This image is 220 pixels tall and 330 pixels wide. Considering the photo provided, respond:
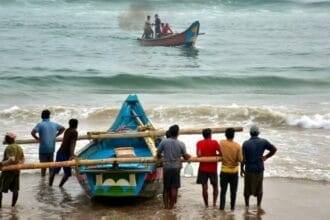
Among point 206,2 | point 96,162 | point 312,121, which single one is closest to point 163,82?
point 312,121

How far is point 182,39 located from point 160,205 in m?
26.8

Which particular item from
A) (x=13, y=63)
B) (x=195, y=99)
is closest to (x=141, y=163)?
(x=195, y=99)

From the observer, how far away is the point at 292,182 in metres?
11.4

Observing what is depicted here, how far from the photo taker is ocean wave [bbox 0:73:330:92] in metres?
27.3

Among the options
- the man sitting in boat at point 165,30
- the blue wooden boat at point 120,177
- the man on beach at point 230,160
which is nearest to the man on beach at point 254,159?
the man on beach at point 230,160

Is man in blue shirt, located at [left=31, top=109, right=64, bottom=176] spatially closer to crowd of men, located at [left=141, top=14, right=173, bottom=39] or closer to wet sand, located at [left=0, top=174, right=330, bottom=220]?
wet sand, located at [left=0, top=174, right=330, bottom=220]

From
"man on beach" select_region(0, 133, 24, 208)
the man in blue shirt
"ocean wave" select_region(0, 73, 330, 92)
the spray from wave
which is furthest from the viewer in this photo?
the spray from wave

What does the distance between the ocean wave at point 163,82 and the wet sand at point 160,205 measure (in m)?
16.2

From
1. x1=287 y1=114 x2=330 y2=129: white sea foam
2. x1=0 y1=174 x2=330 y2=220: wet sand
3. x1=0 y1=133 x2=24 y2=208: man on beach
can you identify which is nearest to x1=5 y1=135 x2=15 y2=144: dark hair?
x1=0 y1=133 x2=24 y2=208: man on beach

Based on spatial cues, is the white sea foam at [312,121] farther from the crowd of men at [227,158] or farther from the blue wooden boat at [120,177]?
the crowd of men at [227,158]

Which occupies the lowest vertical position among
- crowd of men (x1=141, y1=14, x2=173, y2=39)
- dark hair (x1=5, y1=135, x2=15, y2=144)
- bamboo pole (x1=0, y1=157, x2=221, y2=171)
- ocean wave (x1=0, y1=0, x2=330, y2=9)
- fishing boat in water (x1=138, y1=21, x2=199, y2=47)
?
bamboo pole (x1=0, y1=157, x2=221, y2=171)

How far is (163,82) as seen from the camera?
28.1 meters

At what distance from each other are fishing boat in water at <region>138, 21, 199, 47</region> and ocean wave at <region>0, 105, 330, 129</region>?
15.8 m

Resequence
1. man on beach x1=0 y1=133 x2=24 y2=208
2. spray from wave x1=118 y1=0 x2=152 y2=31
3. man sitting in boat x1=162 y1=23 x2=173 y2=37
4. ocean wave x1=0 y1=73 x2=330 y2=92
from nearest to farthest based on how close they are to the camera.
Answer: man on beach x1=0 y1=133 x2=24 y2=208 → ocean wave x1=0 y1=73 x2=330 y2=92 → man sitting in boat x1=162 y1=23 x2=173 y2=37 → spray from wave x1=118 y1=0 x2=152 y2=31
